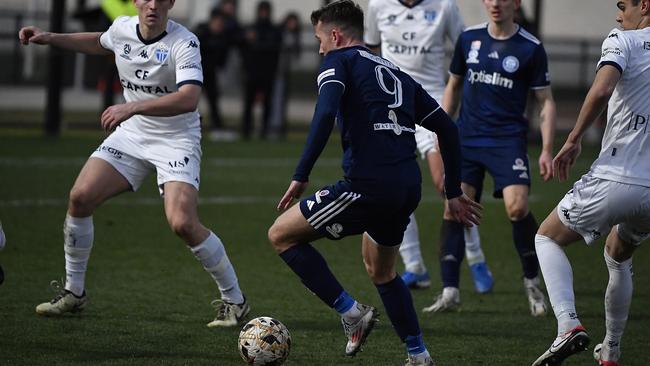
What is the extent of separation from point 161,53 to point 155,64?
81 mm

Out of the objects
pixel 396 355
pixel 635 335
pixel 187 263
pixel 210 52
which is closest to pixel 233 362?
pixel 396 355

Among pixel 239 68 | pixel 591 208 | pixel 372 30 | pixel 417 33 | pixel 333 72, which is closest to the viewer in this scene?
pixel 333 72

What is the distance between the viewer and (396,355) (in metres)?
6.77

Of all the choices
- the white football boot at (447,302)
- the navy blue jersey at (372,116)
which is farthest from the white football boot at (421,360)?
the white football boot at (447,302)

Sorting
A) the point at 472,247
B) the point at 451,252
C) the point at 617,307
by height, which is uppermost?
the point at 617,307

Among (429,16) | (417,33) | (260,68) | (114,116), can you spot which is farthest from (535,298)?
(260,68)

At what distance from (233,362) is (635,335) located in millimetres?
2706

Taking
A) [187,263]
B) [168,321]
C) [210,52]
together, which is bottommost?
[210,52]

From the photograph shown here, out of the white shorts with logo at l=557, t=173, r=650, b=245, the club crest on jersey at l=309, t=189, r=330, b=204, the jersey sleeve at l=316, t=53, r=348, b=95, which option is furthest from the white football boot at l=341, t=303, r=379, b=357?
the jersey sleeve at l=316, t=53, r=348, b=95

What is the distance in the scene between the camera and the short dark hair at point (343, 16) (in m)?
6.08

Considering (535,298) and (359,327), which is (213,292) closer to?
(535,298)

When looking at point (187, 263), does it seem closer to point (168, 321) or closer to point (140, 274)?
point (140, 274)

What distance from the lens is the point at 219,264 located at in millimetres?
7375

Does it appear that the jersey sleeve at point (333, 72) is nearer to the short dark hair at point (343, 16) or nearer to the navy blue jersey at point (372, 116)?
the navy blue jersey at point (372, 116)
